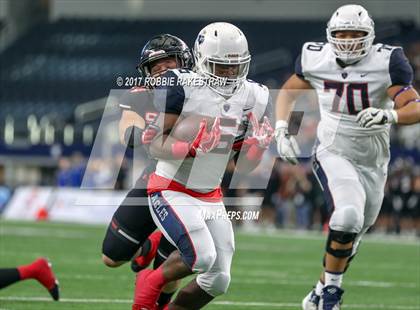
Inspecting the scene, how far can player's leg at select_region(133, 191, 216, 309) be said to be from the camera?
195 inches

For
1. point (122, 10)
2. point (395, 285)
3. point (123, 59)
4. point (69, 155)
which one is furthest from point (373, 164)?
point (122, 10)

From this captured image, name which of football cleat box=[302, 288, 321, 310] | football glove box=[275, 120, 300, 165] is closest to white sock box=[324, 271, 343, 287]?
football cleat box=[302, 288, 321, 310]

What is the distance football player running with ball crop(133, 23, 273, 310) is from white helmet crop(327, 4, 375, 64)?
0.97m

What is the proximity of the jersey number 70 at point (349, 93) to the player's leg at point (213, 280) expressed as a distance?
1.46 m

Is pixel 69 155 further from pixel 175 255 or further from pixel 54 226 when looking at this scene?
pixel 175 255

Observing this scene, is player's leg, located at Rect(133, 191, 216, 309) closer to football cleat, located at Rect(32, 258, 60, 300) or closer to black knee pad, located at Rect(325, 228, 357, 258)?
black knee pad, located at Rect(325, 228, 357, 258)

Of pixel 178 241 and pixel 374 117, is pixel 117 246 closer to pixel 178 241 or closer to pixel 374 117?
pixel 178 241

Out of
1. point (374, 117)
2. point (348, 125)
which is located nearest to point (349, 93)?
point (348, 125)

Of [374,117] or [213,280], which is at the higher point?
[374,117]

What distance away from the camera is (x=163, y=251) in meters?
5.75

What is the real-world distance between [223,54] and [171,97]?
335 mm

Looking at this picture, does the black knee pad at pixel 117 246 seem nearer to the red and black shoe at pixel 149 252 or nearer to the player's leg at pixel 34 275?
the red and black shoe at pixel 149 252

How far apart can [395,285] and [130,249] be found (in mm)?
3398

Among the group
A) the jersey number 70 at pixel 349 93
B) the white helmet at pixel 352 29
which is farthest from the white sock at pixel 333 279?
the white helmet at pixel 352 29
